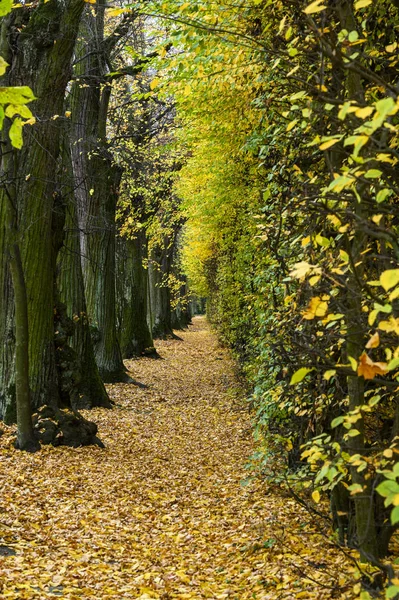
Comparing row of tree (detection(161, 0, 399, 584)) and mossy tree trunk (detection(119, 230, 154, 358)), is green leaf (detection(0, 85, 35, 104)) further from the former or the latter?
mossy tree trunk (detection(119, 230, 154, 358))

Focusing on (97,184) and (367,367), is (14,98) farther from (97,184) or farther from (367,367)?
(97,184)

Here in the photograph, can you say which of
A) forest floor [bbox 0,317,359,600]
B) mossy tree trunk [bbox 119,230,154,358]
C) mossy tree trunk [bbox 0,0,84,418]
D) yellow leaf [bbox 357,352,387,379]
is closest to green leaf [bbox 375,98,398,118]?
yellow leaf [bbox 357,352,387,379]

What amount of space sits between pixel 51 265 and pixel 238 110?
3.62 meters

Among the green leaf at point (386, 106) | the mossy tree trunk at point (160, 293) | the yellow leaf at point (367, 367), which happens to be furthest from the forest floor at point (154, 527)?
the mossy tree trunk at point (160, 293)

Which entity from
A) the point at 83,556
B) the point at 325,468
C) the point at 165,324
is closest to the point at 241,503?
the point at 83,556

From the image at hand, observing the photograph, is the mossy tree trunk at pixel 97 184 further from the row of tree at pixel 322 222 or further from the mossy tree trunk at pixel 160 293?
the mossy tree trunk at pixel 160 293

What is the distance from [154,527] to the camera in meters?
6.82

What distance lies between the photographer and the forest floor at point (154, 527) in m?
5.01

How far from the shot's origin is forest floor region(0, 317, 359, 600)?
16.4ft

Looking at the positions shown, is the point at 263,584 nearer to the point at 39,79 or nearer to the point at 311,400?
the point at 311,400

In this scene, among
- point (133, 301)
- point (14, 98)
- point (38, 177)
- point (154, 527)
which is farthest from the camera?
point (133, 301)

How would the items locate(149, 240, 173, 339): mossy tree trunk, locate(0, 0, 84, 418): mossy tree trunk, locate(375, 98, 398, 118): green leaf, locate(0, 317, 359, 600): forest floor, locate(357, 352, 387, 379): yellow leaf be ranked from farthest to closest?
1. locate(149, 240, 173, 339): mossy tree trunk
2. locate(0, 0, 84, 418): mossy tree trunk
3. locate(0, 317, 359, 600): forest floor
4. locate(357, 352, 387, 379): yellow leaf
5. locate(375, 98, 398, 118): green leaf

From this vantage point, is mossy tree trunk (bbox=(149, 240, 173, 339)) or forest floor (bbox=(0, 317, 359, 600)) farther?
mossy tree trunk (bbox=(149, 240, 173, 339))

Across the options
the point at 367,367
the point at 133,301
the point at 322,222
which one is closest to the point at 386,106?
the point at 367,367
